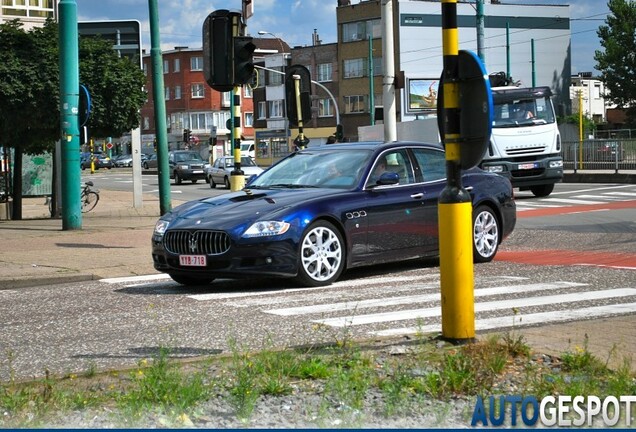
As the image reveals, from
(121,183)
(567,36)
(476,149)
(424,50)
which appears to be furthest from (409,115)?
(476,149)

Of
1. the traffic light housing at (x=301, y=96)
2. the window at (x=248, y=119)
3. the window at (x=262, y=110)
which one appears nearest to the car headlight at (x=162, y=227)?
the traffic light housing at (x=301, y=96)

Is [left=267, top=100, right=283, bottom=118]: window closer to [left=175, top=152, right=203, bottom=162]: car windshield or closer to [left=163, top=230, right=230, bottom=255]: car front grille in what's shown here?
[left=175, top=152, right=203, bottom=162]: car windshield

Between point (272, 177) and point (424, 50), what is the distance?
83.8 m

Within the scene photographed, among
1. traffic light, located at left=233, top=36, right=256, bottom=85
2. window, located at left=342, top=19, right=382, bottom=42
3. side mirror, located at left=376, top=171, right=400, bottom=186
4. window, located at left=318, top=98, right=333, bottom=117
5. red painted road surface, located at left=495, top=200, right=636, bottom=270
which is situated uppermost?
window, located at left=342, top=19, right=382, bottom=42

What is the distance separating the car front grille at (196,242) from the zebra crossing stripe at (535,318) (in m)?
3.08

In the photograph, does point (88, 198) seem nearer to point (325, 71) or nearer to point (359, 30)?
point (359, 30)

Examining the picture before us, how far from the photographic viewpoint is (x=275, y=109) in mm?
110562

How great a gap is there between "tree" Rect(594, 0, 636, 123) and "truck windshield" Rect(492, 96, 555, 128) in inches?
1915

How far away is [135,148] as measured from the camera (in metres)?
31.2

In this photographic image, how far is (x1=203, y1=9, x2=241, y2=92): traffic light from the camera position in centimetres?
1480

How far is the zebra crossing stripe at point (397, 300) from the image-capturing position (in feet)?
32.5

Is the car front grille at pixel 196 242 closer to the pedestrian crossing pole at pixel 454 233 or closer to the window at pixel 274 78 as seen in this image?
the pedestrian crossing pole at pixel 454 233

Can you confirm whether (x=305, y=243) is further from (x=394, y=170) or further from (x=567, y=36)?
(x=567, y=36)

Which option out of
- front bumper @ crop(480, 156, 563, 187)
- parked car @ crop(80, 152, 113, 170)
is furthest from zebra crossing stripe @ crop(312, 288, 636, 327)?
parked car @ crop(80, 152, 113, 170)
